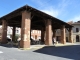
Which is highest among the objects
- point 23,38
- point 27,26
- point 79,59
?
point 27,26

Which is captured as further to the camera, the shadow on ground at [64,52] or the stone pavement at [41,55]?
the shadow on ground at [64,52]

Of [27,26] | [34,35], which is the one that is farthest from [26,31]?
[34,35]

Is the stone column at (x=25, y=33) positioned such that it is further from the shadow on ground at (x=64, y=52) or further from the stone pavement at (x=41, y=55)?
the stone pavement at (x=41, y=55)

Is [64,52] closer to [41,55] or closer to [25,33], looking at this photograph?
[41,55]

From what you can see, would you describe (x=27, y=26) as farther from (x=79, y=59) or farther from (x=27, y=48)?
(x=79, y=59)

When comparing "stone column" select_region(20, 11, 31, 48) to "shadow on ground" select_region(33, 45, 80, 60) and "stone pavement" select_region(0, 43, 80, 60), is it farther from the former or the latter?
"stone pavement" select_region(0, 43, 80, 60)

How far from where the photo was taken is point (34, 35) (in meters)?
69.8

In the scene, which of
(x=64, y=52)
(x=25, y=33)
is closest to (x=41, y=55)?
(x=64, y=52)

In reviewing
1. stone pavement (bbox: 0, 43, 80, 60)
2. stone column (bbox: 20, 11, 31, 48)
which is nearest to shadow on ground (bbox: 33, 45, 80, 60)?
stone pavement (bbox: 0, 43, 80, 60)

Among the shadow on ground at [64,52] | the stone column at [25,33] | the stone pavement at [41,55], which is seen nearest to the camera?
the stone pavement at [41,55]

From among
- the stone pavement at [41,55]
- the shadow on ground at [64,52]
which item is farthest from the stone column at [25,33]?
the stone pavement at [41,55]

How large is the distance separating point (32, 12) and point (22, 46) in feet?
19.4

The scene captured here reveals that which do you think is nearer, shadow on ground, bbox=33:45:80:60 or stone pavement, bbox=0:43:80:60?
stone pavement, bbox=0:43:80:60

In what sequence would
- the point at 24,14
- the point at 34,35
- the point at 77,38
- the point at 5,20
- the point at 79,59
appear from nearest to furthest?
the point at 79,59
the point at 24,14
the point at 5,20
the point at 77,38
the point at 34,35
